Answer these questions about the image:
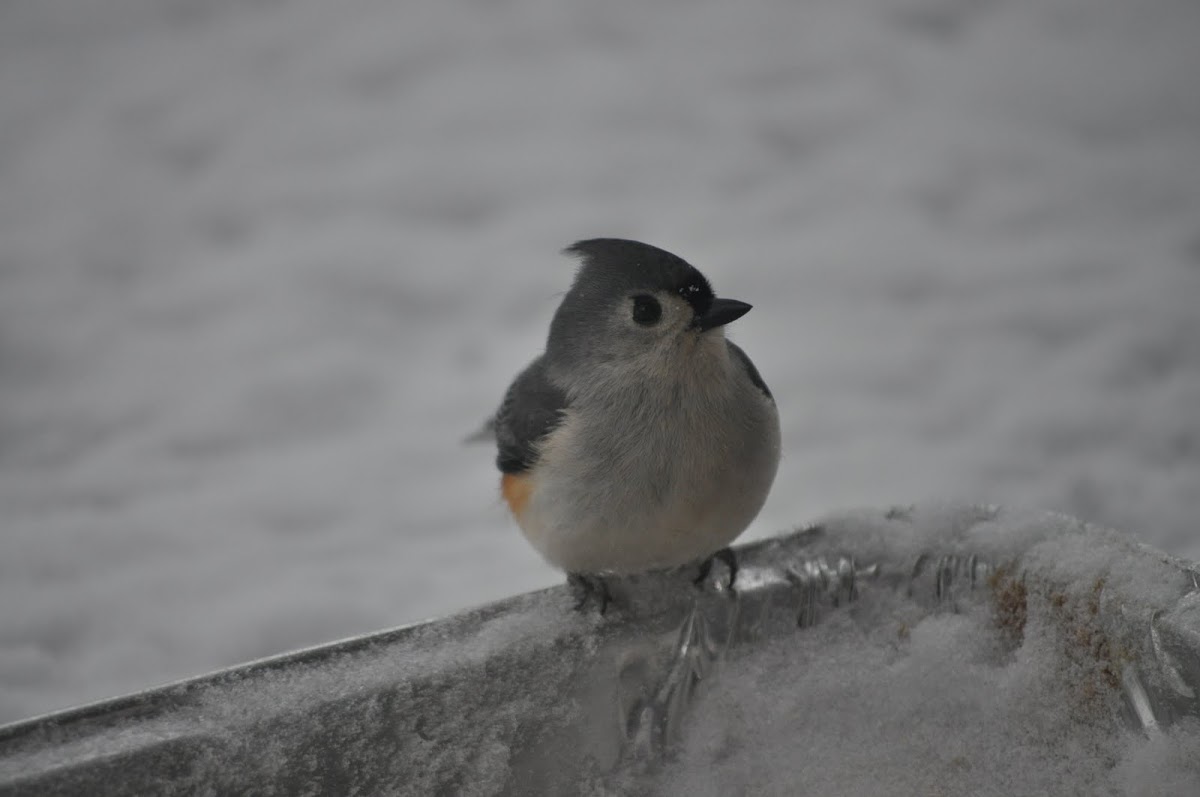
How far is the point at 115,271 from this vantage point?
3.48 metres

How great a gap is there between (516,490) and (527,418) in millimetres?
103

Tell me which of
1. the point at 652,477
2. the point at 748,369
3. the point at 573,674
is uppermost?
the point at 748,369

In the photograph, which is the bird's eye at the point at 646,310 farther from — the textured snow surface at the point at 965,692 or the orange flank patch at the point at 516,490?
the textured snow surface at the point at 965,692

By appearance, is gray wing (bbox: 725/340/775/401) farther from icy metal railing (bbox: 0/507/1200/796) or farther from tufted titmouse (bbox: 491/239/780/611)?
icy metal railing (bbox: 0/507/1200/796)

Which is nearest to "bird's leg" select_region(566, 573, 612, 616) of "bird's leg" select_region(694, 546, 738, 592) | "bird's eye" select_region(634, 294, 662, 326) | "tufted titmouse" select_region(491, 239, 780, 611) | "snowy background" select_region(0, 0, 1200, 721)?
"tufted titmouse" select_region(491, 239, 780, 611)

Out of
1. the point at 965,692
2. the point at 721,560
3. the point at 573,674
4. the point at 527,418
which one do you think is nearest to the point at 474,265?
the point at 527,418

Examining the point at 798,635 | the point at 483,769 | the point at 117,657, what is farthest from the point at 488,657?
the point at 117,657

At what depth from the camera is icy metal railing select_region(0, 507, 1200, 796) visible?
1.22 m

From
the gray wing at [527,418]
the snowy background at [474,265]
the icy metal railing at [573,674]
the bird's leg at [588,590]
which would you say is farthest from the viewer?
the snowy background at [474,265]

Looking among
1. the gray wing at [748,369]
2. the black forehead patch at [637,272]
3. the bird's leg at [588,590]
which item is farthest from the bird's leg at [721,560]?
the black forehead patch at [637,272]

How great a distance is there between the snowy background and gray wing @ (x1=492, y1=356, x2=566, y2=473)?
0.73 meters

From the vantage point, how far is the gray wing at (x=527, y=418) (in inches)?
64.6

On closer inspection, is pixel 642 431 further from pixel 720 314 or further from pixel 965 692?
pixel 965 692

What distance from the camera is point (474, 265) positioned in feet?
11.8
